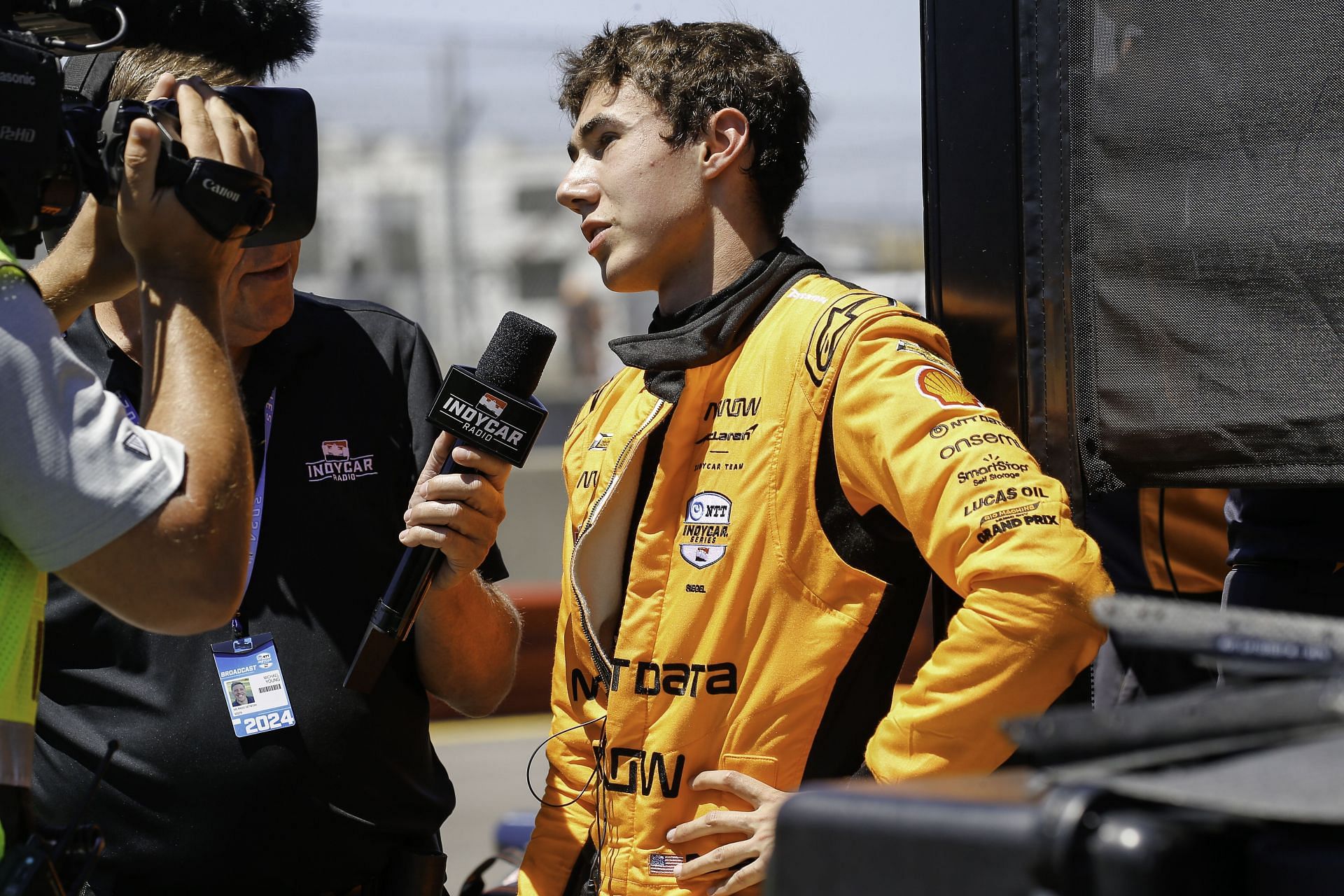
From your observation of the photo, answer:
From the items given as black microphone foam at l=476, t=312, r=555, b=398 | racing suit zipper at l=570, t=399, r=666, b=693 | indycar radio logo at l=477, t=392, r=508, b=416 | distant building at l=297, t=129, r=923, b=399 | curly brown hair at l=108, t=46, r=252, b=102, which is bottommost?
distant building at l=297, t=129, r=923, b=399

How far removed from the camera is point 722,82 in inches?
91.7

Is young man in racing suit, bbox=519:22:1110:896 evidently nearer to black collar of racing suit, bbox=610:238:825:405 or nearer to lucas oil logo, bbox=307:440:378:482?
black collar of racing suit, bbox=610:238:825:405

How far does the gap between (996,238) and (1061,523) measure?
0.61 meters

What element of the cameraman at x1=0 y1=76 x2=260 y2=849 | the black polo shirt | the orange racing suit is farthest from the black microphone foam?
the cameraman at x1=0 y1=76 x2=260 y2=849

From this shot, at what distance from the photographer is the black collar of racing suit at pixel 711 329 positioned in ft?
6.93

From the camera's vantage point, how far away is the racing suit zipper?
2.11 meters

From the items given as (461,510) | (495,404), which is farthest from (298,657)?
(495,404)

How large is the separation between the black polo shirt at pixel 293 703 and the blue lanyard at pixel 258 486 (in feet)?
0.04

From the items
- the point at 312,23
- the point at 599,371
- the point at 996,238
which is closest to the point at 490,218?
the point at 599,371

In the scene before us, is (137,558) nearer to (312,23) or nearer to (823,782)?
(823,782)

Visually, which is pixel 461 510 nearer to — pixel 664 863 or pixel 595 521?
pixel 595 521

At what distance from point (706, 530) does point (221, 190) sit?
84 cm

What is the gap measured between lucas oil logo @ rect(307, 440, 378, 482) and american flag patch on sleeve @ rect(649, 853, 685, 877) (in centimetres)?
90

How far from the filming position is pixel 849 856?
0.92 m
